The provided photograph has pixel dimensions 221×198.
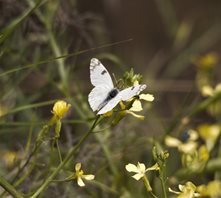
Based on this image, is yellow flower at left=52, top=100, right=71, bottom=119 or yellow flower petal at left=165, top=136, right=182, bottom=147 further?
yellow flower petal at left=165, top=136, right=182, bottom=147

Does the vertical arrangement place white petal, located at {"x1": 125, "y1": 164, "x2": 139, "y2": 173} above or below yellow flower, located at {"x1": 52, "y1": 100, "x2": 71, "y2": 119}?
below

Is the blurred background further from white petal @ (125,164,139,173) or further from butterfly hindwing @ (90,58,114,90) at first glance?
white petal @ (125,164,139,173)

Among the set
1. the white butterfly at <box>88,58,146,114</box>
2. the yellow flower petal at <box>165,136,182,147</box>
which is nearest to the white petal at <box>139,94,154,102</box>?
the white butterfly at <box>88,58,146,114</box>

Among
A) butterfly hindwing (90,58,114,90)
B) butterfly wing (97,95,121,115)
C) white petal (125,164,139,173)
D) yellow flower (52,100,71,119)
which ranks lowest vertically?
white petal (125,164,139,173)

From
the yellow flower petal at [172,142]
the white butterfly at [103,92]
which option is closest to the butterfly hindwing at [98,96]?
the white butterfly at [103,92]

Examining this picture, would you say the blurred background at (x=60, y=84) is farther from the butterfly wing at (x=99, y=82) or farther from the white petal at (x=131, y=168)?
the white petal at (x=131, y=168)

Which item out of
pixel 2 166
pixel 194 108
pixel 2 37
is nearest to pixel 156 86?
pixel 194 108

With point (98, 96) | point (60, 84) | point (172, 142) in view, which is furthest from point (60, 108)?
point (60, 84)
